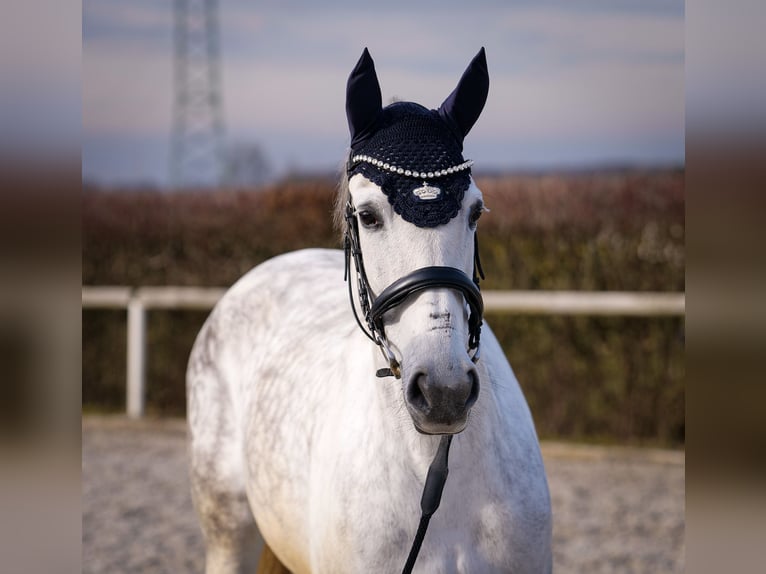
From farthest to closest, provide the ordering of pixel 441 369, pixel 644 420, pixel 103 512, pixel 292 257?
1. pixel 644 420
2. pixel 103 512
3. pixel 292 257
4. pixel 441 369

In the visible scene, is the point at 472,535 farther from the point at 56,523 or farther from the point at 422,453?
the point at 56,523

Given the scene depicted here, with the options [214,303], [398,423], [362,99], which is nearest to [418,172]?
[362,99]

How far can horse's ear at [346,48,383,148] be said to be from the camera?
208 centimetres

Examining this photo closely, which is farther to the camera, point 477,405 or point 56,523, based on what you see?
point 477,405


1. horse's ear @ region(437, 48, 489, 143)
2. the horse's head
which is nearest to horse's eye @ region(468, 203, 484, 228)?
the horse's head

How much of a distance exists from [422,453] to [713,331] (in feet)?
4.04

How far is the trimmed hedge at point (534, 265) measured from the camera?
7.80 meters

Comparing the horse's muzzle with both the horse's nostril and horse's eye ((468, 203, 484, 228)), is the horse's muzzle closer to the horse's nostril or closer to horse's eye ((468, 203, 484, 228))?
the horse's nostril

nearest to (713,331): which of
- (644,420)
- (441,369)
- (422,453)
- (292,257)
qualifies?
(441,369)

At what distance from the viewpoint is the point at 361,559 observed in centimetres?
213

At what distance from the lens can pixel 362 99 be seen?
211cm

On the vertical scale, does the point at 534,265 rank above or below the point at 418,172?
below

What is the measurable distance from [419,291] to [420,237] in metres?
0.14

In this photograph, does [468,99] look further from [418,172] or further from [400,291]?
[400,291]
